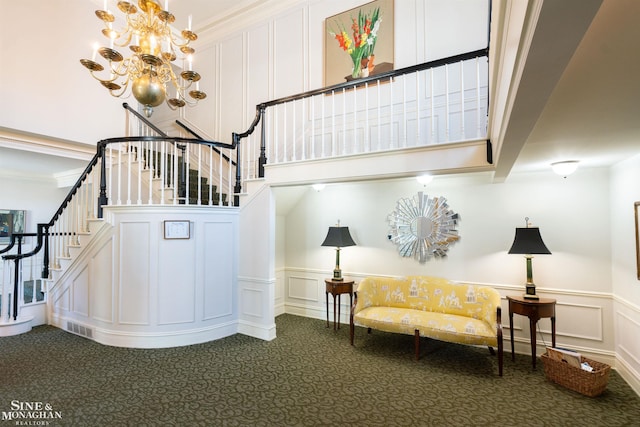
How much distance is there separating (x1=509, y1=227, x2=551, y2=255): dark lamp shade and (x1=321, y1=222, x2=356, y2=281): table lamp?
2143 millimetres

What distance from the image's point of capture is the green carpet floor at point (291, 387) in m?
2.62

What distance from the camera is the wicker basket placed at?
9.56ft

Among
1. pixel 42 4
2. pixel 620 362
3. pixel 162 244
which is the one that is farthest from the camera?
pixel 42 4

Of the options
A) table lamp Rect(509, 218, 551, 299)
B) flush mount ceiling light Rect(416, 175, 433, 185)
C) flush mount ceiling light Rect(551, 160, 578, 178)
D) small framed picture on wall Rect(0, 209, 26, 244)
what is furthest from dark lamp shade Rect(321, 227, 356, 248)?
small framed picture on wall Rect(0, 209, 26, 244)

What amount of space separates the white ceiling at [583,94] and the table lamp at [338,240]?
226cm

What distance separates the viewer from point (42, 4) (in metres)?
4.95

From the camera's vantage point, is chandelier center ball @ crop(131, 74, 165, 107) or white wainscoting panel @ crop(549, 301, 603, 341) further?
white wainscoting panel @ crop(549, 301, 603, 341)

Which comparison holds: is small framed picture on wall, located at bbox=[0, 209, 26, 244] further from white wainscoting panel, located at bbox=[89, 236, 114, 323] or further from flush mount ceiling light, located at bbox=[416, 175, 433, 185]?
flush mount ceiling light, located at bbox=[416, 175, 433, 185]

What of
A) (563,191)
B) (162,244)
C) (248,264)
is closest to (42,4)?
(162,244)

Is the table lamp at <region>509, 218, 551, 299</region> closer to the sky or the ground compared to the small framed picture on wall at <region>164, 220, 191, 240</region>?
closer to the ground

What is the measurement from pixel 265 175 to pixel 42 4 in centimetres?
455

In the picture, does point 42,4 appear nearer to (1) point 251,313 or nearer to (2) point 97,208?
(2) point 97,208

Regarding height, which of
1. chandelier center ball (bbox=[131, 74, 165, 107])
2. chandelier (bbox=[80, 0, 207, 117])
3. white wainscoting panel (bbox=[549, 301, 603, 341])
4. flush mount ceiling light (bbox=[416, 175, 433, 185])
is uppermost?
chandelier (bbox=[80, 0, 207, 117])

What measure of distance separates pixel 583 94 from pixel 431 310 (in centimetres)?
322
